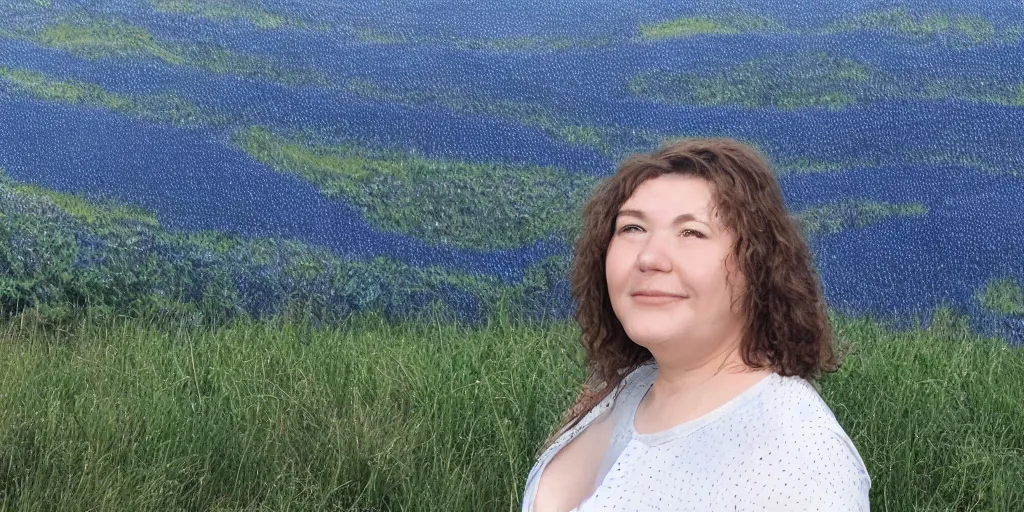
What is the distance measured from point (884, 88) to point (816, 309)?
2.37 metres

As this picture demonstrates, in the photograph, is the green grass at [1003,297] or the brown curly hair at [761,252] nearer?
the brown curly hair at [761,252]

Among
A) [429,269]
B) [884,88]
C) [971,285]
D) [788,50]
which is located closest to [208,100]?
[429,269]

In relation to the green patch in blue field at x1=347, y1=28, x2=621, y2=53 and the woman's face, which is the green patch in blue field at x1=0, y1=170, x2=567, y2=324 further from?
the woman's face

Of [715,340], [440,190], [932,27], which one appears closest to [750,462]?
[715,340]

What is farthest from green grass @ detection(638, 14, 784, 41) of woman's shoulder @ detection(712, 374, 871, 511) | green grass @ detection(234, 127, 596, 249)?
woman's shoulder @ detection(712, 374, 871, 511)

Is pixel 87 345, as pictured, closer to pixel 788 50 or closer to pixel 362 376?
pixel 362 376

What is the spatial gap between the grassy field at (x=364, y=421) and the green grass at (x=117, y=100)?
96cm

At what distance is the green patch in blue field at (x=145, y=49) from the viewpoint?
143 inches

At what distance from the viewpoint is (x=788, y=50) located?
11.7ft

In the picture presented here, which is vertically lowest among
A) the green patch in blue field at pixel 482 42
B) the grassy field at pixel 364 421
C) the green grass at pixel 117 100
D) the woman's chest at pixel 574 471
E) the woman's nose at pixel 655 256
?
the grassy field at pixel 364 421

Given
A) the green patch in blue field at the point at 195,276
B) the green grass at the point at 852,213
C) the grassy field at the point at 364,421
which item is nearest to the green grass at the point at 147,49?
the green patch in blue field at the point at 195,276

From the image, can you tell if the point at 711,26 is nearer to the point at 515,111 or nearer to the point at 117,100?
the point at 515,111

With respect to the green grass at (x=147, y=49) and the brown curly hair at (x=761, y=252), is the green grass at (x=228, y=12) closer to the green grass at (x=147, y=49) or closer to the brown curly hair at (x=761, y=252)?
the green grass at (x=147, y=49)

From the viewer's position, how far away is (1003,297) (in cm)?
310
